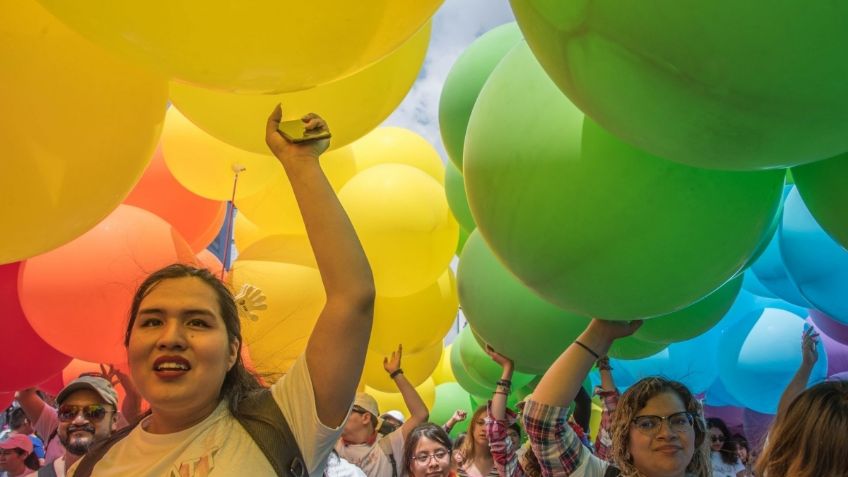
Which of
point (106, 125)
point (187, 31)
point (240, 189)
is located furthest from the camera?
point (240, 189)

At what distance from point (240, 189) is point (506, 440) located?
156 cm

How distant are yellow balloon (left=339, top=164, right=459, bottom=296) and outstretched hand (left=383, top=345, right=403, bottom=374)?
1.32 ft

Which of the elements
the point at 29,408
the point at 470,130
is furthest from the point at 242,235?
the point at 470,130

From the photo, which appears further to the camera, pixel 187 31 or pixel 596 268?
pixel 596 268

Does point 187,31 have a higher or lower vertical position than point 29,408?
higher

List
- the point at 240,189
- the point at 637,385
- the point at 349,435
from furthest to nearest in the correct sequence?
1. the point at 349,435
2. the point at 240,189
3. the point at 637,385

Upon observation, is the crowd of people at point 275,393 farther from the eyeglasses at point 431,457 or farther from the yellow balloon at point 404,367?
the yellow balloon at point 404,367

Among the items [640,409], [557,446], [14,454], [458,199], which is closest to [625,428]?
[640,409]

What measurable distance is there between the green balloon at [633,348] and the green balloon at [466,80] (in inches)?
40.7

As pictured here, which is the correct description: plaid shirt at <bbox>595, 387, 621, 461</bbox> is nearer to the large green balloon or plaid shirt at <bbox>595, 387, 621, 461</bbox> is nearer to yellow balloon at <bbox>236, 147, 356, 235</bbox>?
the large green balloon

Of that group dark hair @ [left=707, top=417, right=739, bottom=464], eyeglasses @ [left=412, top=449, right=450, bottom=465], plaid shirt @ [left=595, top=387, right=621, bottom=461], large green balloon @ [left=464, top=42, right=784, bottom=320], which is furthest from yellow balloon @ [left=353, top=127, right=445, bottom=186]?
large green balloon @ [left=464, top=42, right=784, bottom=320]

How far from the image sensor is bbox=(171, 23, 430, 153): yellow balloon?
2324 mm

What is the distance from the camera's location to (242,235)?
13.9 feet

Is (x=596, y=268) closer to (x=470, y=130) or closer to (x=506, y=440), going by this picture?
(x=470, y=130)
